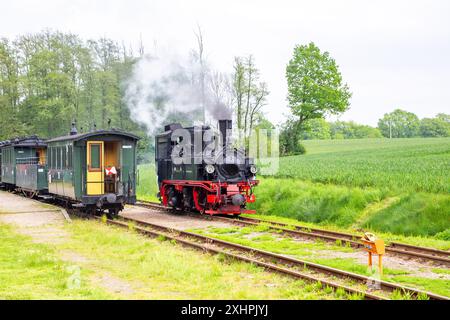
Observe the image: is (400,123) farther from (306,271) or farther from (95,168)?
(306,271)

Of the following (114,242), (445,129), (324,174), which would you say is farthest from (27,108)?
(445,129)

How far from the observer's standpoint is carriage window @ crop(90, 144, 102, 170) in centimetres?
1850

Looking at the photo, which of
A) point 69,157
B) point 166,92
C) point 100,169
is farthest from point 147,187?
point 100,169

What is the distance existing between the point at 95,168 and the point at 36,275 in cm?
926

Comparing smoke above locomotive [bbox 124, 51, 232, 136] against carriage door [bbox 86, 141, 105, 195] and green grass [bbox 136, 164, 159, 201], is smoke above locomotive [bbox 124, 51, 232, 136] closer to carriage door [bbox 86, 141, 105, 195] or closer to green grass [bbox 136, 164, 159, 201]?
green grass [bbox 136, 164, 159, 201]

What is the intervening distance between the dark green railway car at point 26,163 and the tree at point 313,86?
2595cm

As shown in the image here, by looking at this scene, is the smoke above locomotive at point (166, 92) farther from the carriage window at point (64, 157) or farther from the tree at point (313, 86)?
the tree at point (313, 86)

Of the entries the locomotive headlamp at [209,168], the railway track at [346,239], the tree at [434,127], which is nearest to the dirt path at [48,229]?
the locomotive headlamp at [209,168]

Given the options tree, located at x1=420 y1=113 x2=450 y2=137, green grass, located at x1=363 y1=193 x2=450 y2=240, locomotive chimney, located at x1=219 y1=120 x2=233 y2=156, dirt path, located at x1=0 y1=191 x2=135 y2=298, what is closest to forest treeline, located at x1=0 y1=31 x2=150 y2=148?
dirt path, located at x1=0 y1=191 x2=135 y2=298

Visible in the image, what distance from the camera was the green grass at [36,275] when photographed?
8023mm

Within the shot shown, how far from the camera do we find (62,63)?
5741 cm

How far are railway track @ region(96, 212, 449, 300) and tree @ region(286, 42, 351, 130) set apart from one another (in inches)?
1489
